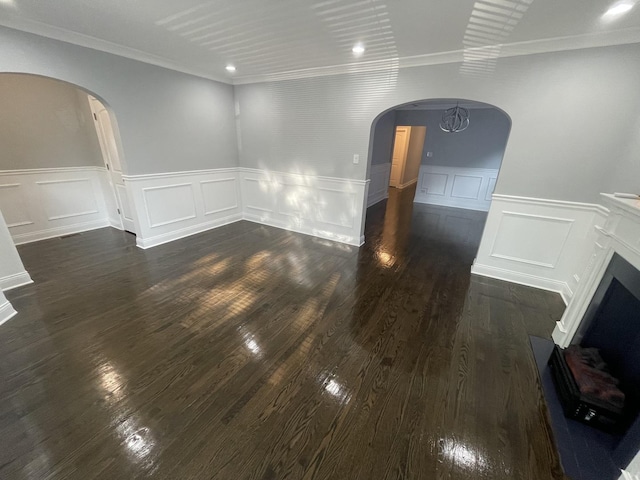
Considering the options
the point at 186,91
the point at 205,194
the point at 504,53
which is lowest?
the point at 205,194

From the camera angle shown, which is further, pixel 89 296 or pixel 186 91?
pixel 186 91

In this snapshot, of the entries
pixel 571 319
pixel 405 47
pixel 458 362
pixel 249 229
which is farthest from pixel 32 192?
pixel 571 319

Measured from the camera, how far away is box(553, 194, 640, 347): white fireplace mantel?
1.61 m

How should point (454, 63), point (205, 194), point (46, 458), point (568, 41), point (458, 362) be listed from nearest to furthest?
point (46, 458) → point (458, 362) → point (568, 41) → point (454, 63) → point (205, 194)

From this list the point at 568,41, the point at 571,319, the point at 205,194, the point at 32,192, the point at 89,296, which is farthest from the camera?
the point at 205,194

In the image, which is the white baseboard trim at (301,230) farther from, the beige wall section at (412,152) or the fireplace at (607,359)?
the beige wall section at (412,152)

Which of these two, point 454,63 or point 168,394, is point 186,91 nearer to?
point 454,63

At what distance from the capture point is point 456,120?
5660 mm

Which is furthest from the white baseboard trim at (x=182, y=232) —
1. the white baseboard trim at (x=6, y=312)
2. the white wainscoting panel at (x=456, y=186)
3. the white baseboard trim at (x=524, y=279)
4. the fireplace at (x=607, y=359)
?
the white wainscoting panel at (x=456, y=186)

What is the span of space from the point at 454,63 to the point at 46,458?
4441 mm

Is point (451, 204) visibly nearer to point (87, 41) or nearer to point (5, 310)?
point (87, 41)

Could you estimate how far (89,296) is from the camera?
2.58 metres

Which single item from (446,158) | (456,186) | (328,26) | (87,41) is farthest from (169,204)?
(456,186)

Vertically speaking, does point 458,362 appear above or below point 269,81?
below
